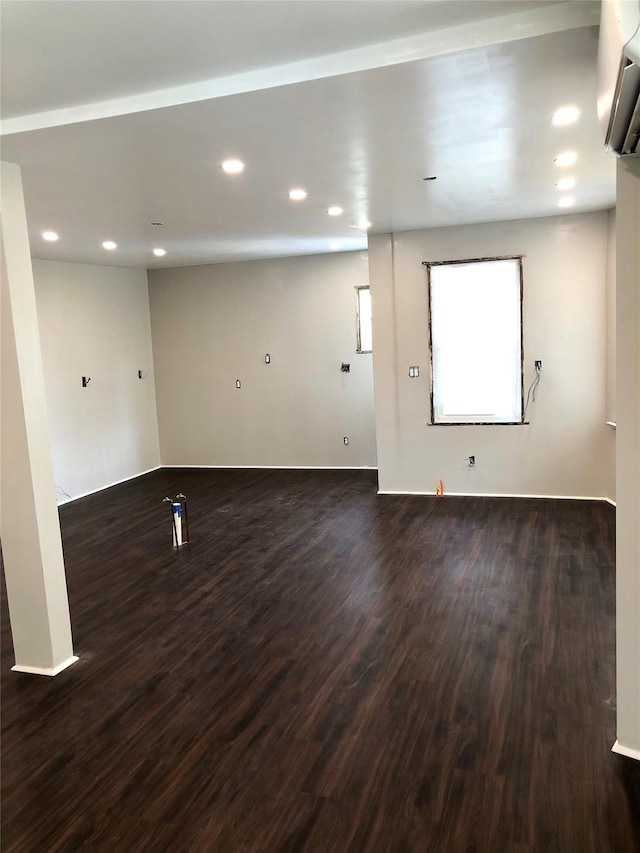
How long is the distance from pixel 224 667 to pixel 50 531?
1.17 m

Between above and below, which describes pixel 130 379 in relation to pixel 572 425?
above

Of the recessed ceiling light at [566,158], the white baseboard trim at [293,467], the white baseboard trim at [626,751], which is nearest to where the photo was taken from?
the white baseboard trim at [626,751]

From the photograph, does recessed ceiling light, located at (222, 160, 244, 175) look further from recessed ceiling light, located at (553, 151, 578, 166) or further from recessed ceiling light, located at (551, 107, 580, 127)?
recessed ceiling light, located at (553, 151, 578, 166)

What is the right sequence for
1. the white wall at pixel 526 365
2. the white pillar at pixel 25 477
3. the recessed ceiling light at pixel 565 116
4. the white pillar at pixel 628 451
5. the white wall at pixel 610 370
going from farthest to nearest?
1. the white wall at pixel 526 365
2. the white wall at pixel 610 370
3. the white pillar at pixel 25 477
4. the recessed ceiling light at pixel 565 116
5. the white pillar at pixel 628 451

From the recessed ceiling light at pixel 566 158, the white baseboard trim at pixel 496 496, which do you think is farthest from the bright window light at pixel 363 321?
the recessed ceiling light at pixel 566 158

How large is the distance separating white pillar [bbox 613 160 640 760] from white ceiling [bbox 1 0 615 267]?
66 centimetres

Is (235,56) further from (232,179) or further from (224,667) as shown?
(224,667)

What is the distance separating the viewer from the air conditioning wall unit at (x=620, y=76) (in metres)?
1.43

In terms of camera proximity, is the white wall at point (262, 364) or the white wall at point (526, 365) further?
the white wall at point (262, 364)

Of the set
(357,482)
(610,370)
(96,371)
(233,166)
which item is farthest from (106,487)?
(610,370)

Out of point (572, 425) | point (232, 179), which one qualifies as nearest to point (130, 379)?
point (232, 179)

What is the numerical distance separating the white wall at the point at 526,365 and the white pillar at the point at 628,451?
12.7 ft

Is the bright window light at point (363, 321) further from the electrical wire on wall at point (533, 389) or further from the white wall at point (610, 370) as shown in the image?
the white wall at point (610, 370)

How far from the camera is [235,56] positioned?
2352 mm
